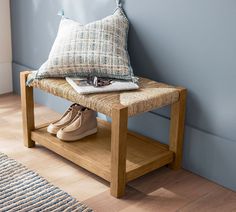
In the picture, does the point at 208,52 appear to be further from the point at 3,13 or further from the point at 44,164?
the point at 3,13

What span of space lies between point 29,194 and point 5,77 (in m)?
1.28

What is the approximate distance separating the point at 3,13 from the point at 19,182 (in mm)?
1270

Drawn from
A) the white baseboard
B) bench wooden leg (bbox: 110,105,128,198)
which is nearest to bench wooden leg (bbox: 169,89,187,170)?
bench wooden leg (bbox: 110,105,128,198)

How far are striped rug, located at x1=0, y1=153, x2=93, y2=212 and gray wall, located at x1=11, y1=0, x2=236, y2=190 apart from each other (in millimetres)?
515

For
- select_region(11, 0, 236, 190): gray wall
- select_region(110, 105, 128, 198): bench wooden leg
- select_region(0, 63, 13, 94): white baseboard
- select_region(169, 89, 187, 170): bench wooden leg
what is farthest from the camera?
select_region(0, 63, 13, 94): white baseboard

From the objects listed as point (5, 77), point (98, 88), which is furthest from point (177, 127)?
point (5, 77)

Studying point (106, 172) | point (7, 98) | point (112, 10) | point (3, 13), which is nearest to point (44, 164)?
point (106, 172)

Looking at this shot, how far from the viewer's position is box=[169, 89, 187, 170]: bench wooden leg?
5.43ft

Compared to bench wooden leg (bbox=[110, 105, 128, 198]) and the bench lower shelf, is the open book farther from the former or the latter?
the bench lower shelf

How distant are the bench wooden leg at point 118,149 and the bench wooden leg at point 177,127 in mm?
290

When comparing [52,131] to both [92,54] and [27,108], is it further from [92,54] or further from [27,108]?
[92,54]

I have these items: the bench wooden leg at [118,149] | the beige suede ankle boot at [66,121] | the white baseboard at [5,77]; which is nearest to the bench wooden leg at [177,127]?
the bench wooden leg at [118,149]

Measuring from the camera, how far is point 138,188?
1615 mm

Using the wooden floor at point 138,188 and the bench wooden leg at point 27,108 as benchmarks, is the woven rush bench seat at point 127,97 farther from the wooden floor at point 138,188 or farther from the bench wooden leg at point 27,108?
the wooden floor at point 138,188
